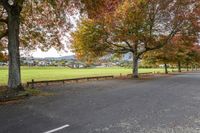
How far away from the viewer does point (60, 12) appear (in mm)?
17359

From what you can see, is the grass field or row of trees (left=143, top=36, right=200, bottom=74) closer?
the grass field

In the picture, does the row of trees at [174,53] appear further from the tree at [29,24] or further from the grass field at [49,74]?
the tree at [29,24]

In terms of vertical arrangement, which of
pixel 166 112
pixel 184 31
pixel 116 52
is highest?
pixel 184 31

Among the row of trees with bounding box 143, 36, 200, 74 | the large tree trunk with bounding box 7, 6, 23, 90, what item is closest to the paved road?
the large tree trunk with bounding box 7, 6, 23, 90

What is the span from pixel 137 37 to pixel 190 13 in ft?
22.1

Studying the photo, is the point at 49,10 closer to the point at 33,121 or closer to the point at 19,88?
the point at 19,88

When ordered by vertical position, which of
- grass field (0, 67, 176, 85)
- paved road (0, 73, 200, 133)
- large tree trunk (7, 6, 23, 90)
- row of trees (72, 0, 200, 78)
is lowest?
paved road (0, 73, 200, 133)

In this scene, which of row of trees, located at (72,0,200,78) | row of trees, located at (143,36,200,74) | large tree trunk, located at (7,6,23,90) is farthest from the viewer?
row of trees, located at (143,36,200,74)

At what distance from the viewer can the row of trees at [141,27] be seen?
30.5 metres

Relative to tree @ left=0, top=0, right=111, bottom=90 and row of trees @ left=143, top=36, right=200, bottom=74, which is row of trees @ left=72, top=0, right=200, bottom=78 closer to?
row of trees @ left=143, top=36, right=200, bottom=74

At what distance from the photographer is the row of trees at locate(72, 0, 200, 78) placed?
3045 centimetres

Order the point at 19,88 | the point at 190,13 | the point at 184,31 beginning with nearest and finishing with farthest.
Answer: the point at 19,88 → the point at 190,13 → the point at 184,31

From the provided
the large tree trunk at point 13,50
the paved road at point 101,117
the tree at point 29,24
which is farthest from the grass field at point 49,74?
the paved road at point 101,117

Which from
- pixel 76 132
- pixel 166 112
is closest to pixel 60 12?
pixel 166 112
